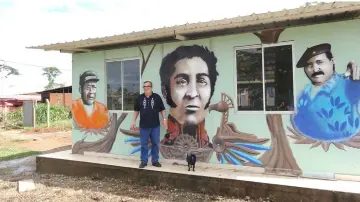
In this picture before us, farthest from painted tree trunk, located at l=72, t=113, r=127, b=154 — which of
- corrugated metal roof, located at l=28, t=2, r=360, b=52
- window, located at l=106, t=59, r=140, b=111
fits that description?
corrugated metal roof, located at l=28, t=2, r=360, b=52

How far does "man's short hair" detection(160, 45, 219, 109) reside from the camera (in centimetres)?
566

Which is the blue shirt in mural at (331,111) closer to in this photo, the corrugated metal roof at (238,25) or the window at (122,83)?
the corrugated metal roof at (238,25)

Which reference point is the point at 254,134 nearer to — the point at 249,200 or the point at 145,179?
the point at 249,200

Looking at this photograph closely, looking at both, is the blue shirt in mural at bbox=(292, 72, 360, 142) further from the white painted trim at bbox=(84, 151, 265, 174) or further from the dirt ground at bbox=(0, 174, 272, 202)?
the dirt ground at bbox=(0, 174, 272, 202)

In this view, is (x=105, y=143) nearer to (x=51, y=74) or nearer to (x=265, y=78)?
(x=265, y=78)

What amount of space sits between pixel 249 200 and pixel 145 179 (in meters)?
1.95

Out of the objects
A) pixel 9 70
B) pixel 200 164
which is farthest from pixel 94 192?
pixel 9 70

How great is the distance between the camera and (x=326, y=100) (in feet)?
15.6

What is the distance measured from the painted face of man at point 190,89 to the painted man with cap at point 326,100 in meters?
1.66

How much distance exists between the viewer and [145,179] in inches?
222

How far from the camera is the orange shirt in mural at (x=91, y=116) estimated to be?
7.02 m

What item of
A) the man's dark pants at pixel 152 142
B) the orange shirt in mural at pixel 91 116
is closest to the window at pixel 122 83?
the orange shirt in mural at pixel 91 116

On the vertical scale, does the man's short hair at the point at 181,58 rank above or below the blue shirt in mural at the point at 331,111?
above

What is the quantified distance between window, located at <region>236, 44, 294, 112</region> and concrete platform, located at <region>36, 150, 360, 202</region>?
44.6 inches
